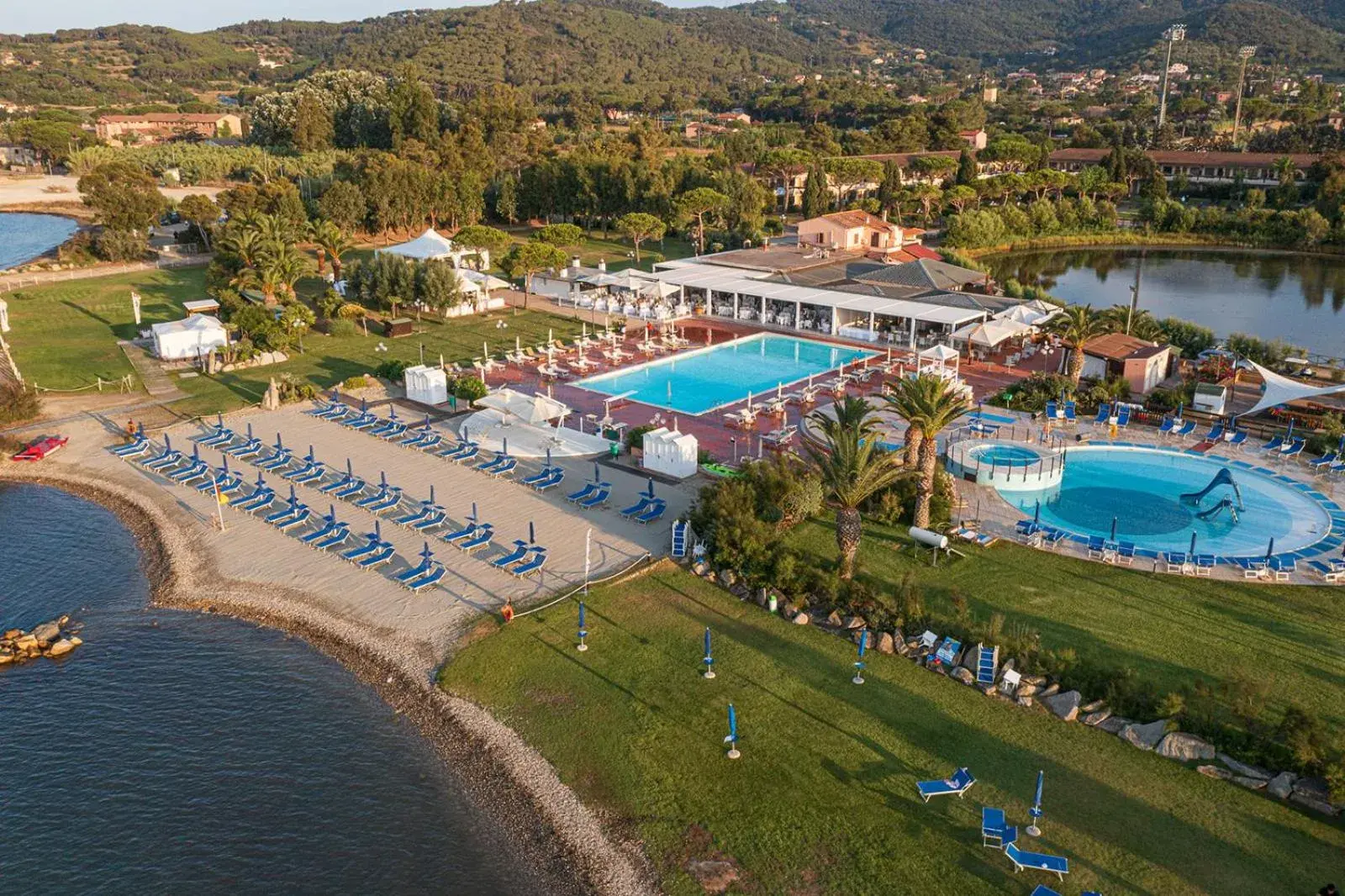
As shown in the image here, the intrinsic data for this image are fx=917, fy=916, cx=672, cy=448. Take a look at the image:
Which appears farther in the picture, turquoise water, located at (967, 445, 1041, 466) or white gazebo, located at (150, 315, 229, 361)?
white gazebo, located at (150, 315, 229, 361)

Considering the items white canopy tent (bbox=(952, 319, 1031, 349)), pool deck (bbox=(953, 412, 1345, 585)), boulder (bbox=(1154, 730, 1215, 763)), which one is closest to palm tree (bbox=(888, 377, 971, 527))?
pool deck (bbox=(953, 412, 1345, 585))

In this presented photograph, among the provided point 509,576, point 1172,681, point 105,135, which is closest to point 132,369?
point 509,576

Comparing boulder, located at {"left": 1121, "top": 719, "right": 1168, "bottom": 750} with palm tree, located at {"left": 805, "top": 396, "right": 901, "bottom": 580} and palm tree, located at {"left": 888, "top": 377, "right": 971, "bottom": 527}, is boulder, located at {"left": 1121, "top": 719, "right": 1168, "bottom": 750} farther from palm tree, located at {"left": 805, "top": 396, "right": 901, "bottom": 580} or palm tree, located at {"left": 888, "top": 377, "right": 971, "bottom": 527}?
palm tree, located at {"left": 888, "top": 377, "right": 971, "bottom": 527}

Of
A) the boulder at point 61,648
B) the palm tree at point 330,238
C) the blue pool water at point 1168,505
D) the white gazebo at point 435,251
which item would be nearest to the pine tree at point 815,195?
the white gazebo at point 435,251

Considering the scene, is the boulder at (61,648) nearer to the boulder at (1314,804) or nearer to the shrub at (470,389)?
the shrub at (470,389)

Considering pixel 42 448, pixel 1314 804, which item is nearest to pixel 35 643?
pixel 42 448

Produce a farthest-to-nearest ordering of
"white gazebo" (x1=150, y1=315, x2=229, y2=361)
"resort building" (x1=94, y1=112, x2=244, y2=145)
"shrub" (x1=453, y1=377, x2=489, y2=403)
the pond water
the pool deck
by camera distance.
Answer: "resort building" (x1=94, y1=112, x2=244, y2=145), the pond water, "white gazebo" (x1=150, y1=315, x2=229, y2=361), "shrub" (x1=453, y1=377, x2=489, y2=403), the pool deck
